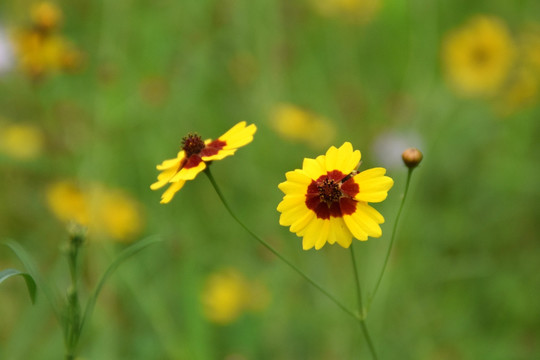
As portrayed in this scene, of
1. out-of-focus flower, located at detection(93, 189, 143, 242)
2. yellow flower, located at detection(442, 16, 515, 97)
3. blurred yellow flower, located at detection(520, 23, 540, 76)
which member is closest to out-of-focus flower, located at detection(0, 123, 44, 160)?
out-of-focus flower, located at detection(93, 189, 143, 242)

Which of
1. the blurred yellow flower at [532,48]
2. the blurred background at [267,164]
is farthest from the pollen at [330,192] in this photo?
the blurred yellow flower at [532,48]

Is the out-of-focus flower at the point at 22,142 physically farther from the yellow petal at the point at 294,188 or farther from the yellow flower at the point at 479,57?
the yellow flower at the point at 479,57

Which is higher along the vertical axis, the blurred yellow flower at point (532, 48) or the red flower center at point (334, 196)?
the blurred yellow flower at point (532, 48)

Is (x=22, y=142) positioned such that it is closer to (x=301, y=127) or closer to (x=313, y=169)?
(x=301, y=127)

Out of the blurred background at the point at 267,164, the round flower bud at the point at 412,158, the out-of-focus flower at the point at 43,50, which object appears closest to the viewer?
the round flower bud at the point at 412,158

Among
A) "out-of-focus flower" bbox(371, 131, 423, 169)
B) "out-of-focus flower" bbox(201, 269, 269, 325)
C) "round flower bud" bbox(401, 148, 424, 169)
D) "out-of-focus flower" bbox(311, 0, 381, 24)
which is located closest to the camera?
"round flower bud" bbox(401, 148, 424, 169)

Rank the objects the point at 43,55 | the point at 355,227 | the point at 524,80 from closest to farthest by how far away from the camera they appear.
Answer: the point at 355,227, the point at 43,55, the point at 524,80

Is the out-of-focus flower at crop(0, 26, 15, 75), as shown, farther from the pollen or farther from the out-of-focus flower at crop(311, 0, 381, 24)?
the pollen

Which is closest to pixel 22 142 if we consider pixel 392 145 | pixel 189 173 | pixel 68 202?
pixel 68 202
